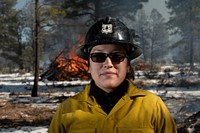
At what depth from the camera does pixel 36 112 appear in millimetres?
9828

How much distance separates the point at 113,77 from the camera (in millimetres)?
2080

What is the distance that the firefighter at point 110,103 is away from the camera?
78.7 inches

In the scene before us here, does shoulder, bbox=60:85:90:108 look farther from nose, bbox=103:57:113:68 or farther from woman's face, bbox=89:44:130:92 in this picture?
nose, bbox=103:57:113:68

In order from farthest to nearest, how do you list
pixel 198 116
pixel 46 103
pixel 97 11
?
1. pixel 97 11
2. pixel 46 103
3. pixel 198 116

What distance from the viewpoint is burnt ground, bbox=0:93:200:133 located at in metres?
6.76

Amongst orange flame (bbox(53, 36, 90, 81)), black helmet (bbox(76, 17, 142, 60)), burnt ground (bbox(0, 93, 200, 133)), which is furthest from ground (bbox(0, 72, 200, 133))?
orange flame (bbox(53, 36, 90, 81))

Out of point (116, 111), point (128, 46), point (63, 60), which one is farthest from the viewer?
point (63, 60)

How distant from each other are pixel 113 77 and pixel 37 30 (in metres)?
12.5

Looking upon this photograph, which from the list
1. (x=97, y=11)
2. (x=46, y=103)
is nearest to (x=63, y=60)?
(x=97, y=11)

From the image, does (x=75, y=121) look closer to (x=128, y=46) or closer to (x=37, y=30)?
(x=128, y=46)

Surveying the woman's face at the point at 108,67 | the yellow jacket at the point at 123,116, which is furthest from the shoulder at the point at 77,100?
the woman's face at the point at 108,67

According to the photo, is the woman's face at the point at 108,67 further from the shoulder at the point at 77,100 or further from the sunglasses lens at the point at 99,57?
the shoulder at the point at 77,100

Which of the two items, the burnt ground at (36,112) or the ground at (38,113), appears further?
the ground at (38,113)

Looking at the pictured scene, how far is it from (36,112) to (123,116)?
8.18m
